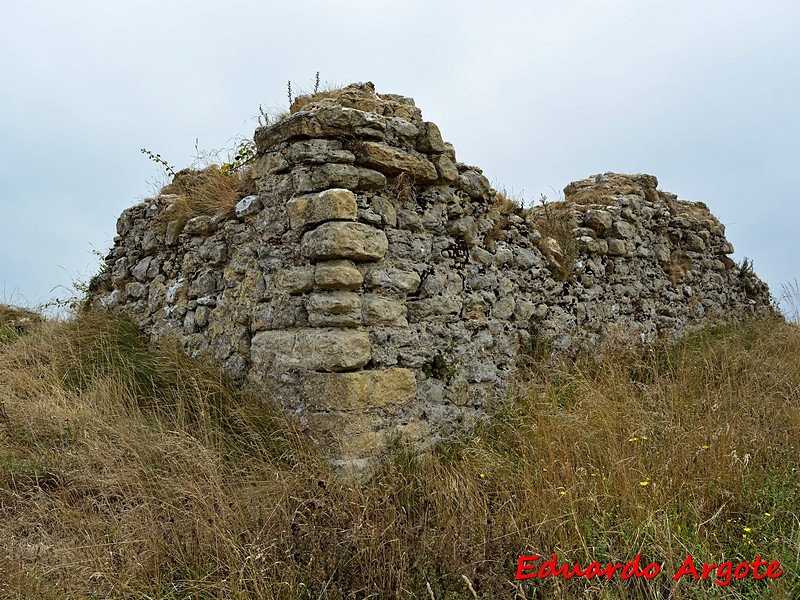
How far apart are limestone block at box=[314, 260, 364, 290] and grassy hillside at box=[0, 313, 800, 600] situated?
0.94m

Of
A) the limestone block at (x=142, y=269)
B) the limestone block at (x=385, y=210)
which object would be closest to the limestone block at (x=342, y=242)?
the limestone block at (x=385, y=210)

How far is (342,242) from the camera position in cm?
382

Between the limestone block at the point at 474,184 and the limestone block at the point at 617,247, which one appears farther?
the limestone block at the point at 617,247

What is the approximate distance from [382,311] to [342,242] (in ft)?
1.67

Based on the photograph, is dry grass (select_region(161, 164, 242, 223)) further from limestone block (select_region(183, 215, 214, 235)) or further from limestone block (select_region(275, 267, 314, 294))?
limestone block (select_region(275, 267, 314, 294))

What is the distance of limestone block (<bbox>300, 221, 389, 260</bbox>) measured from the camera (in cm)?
382

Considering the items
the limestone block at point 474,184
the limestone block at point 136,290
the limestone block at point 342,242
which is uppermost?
the limestone block at point 474,184

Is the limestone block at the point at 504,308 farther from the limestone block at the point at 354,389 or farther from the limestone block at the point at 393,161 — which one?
the limestone block at the point at 354,389

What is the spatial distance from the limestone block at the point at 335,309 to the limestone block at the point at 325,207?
471 mm

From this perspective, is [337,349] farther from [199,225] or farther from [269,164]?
[199,225]

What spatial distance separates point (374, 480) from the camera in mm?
3689

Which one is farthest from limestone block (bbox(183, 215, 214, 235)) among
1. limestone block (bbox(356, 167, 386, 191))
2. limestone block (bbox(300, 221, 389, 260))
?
limestone block (bbox(356, 167, 386, 191))

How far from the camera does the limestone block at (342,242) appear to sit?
382cm

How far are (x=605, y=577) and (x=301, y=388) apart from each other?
6.49ft
